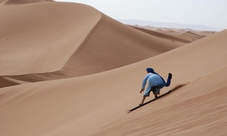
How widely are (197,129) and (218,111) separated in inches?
17.7

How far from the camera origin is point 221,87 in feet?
18.8

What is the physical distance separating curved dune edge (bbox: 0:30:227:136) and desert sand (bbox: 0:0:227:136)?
0.7 inches

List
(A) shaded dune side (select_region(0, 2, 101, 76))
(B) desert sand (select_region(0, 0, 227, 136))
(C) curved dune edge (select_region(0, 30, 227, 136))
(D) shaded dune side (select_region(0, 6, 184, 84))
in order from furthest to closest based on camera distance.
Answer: (A) shaded dune side (select_region(0, 2, 101, 76)) < (D) shaded dune side (select_region(0, 6, 184, 84)) < (B) desert sand (select_region(0, 0, 227, 136)) < (C) curved dune edge (select_region(0, 30, 227, 136))

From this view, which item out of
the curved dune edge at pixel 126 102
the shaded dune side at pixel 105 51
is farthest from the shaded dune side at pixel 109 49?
the curved dune edge at pixel 126 102

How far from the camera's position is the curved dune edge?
5.06m

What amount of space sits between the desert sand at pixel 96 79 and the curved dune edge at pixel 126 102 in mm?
17

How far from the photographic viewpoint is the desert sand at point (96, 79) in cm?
554

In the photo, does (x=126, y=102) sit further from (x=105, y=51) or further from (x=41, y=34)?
(x=41, y=34)

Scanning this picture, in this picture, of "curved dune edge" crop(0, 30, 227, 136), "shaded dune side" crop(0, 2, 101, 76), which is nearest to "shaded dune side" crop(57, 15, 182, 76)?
"shaded dune side" crop(0, 2, 101, 76)

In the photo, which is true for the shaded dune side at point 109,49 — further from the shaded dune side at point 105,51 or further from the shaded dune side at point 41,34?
the shaded dune side at point 41,34

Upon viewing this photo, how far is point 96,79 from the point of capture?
14180 millimetres

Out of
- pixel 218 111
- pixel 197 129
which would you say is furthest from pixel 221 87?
pixel 197 129

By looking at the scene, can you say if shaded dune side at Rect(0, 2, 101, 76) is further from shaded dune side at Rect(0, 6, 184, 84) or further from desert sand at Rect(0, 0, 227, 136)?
shaded dune side at Rect(0, 6, 184, 84)

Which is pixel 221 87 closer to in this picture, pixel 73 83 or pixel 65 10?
pixel 73 83
